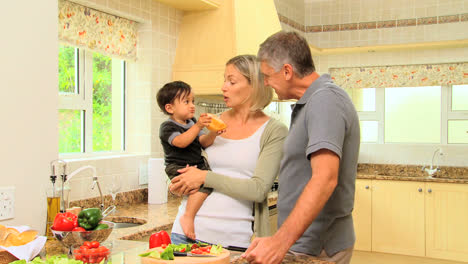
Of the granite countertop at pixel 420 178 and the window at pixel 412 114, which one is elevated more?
the window at pixel 412 114

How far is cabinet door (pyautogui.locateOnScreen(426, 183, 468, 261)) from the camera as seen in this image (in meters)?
5.30

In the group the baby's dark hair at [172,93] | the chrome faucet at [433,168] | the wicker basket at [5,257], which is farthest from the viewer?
the chrome faucet at [433,168]

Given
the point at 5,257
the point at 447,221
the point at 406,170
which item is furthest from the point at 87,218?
the point at 406,170

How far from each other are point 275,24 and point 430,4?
2634mm

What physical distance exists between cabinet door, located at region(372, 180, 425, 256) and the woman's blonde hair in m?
3.95

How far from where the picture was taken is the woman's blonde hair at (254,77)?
Result: 2031mm

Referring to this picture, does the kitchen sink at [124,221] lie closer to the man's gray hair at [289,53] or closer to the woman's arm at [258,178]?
the woman's arm at [258,178]

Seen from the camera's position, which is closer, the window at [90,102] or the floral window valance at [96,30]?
the floral window valance at [96,30]

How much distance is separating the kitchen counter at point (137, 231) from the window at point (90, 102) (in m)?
0.50

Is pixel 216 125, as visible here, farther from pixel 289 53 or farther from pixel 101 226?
pixel 101 226

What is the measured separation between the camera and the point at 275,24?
4.38 metres

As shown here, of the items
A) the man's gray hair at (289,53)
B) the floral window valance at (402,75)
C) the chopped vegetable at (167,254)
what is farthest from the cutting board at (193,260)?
the floral window valance at (402,75)

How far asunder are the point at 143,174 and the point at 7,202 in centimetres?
163

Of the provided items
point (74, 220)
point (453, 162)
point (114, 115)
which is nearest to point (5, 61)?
point (74, 220)
